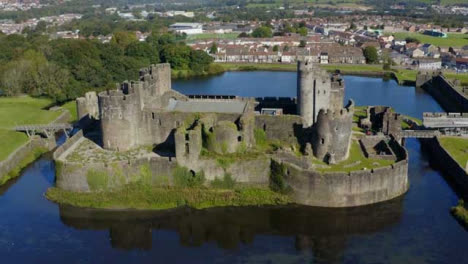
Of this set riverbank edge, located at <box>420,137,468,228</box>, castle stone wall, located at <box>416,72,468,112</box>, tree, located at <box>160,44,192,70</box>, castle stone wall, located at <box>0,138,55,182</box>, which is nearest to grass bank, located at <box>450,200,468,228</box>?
riverbank edge, located at <box>420,137,468,228</box>

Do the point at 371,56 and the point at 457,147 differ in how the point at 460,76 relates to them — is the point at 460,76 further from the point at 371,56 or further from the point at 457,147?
the point at 457,147

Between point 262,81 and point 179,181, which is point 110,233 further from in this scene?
A: point 262,81

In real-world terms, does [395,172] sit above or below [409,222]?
above

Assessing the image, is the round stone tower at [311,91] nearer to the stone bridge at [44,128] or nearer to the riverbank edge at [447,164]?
the riverbank edge at [447,164]

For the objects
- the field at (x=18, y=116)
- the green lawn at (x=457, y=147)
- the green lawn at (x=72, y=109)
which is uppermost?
the field at (x=18, y=116)

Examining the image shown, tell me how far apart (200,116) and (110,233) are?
1213cm

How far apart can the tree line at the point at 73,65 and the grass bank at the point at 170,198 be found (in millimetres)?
35296

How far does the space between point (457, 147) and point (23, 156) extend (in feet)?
127

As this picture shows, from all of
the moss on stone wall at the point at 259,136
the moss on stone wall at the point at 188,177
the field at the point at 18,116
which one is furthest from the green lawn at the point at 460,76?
the field at the point at 18,116

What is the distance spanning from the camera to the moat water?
1161 inches

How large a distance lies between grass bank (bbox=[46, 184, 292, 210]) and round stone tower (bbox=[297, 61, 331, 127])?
7734mm

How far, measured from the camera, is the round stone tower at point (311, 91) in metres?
40.1

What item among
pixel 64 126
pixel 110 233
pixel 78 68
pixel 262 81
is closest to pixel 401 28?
pixel 262 81

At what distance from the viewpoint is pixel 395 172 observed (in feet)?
116
